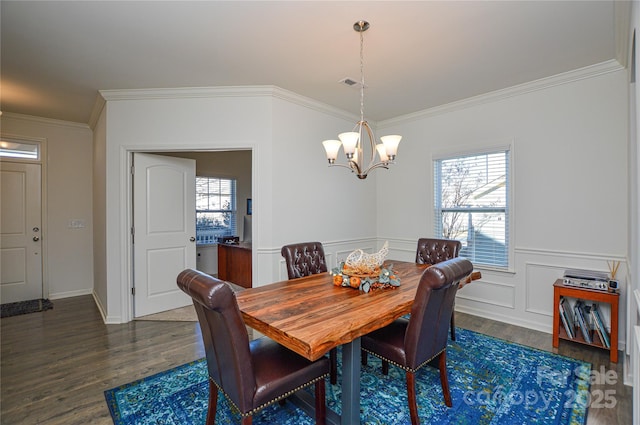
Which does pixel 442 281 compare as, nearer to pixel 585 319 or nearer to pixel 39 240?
pixel 585 319

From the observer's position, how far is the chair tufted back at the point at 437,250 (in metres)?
3.13

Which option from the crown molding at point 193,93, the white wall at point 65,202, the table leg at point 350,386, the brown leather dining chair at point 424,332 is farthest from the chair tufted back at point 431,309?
the white wall at point 65,202

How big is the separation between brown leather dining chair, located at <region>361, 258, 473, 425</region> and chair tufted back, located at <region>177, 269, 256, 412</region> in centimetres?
90

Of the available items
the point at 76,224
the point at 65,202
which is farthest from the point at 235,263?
the point at 65,202

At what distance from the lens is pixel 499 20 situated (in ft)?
7.38

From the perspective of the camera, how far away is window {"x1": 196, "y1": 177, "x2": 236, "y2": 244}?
6004 millimetres

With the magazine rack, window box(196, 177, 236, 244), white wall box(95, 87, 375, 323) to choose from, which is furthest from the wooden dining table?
window box(196, 177, 236, 244)

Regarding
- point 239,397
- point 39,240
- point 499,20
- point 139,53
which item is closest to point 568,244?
point 499,20

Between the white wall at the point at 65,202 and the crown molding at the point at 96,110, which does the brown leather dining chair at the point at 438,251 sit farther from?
the white wall at the point at 65,202

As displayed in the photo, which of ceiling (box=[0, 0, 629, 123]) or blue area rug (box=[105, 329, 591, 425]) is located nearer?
blue area rug (box=[105, 329, 591, 425])

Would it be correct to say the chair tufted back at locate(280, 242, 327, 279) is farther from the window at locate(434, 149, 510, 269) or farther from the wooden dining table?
the window at locate(434, 149, 510, 269)

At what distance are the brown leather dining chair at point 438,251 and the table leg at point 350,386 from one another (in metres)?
1.80

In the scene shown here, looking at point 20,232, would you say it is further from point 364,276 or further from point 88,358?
point 364,276

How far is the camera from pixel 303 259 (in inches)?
113
